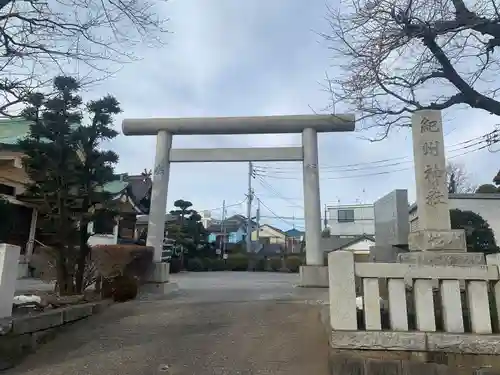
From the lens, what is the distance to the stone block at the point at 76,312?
21.0 feet

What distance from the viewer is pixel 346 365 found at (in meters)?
4.25

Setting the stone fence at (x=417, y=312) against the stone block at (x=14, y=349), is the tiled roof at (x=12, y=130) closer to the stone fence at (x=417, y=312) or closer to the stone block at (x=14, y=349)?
the stone block at (x=14, y=349)

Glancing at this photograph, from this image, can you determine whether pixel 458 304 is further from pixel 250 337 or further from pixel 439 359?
pixel 250 337

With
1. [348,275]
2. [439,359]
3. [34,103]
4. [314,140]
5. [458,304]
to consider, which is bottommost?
[439,359]

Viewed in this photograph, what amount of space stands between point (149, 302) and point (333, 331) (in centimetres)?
506

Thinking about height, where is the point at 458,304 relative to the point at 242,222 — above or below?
below

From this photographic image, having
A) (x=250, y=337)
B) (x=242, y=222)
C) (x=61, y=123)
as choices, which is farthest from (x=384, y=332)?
(x=242, y=222)

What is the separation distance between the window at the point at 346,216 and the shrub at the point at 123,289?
3899 centimetres

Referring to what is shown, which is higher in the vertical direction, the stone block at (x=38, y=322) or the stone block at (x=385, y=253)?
the stone block at (x=385, y=253)

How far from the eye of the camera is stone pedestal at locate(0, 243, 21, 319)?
5324 mm

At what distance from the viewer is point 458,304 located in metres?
4.36

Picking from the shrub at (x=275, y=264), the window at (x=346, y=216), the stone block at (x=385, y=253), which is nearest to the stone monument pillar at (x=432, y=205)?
the stone block at (x=385, y=253)

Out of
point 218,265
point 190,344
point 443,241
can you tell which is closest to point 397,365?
point 190,344

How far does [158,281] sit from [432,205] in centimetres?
702
